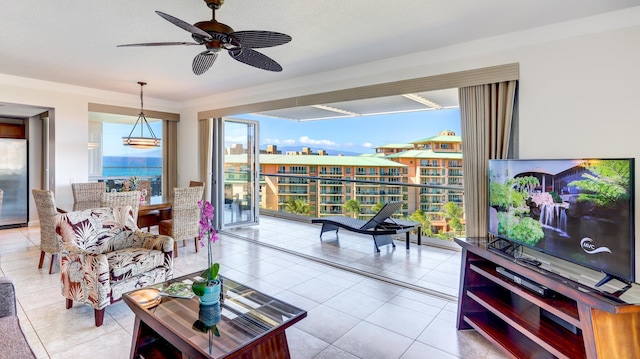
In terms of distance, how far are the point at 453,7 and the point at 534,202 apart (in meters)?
1.59

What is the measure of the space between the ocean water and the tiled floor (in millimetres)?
2255

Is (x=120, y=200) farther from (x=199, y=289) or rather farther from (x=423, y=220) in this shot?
(x=423, y=220)

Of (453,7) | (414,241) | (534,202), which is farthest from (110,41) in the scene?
(414,241)

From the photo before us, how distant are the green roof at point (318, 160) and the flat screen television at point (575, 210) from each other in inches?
127

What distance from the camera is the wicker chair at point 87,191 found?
432cm

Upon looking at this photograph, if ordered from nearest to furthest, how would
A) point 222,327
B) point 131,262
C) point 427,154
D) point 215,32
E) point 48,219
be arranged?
1. point 222,327
2. point 215,32
3. point 131,262
4. point 48,219
5. point 427,154

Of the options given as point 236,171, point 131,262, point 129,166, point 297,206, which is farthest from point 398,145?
point 129,166

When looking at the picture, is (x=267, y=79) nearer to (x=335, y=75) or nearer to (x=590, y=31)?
(x=335, y=75)

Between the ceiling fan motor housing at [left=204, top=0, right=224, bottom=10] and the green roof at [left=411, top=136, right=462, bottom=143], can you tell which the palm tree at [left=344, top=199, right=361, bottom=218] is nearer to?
the green roof at [left=411, top=136, right=462, bottom=143]

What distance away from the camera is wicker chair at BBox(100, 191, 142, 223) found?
3842 mm

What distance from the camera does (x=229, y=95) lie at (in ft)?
18.6

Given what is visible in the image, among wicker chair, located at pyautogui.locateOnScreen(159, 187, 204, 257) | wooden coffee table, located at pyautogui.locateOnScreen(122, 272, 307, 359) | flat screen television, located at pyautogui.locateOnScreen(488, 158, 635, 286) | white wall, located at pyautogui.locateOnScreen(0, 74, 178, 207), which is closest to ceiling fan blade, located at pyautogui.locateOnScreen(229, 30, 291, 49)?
wooden coffee table, located at pyautogui.locateOnScreen(122, 272, 307, 359)

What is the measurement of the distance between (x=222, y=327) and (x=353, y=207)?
4.38 meters

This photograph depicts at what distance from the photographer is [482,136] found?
309 centimetres
